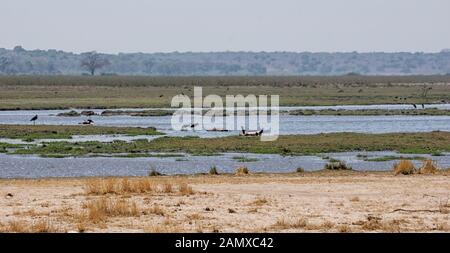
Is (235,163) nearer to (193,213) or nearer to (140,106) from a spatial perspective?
(193,213)

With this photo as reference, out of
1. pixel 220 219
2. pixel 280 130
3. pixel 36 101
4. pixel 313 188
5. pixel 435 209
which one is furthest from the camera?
pixel 36 101

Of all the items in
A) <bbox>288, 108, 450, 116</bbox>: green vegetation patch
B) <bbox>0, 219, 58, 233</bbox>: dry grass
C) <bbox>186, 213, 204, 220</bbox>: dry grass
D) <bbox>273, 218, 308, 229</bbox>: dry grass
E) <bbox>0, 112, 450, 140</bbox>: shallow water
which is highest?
<bbox>0, 219, 58, 233</bbox>: dry grass

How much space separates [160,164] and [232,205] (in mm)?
13847

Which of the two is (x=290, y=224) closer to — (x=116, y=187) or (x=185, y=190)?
(x=185, y=190)

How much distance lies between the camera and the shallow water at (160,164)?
30.5 m

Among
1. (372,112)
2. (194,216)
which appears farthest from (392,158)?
(372,112)

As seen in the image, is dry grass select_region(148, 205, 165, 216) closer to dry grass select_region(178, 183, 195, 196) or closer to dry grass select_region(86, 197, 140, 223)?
dry grass select_region(86, 197, 140, 223)

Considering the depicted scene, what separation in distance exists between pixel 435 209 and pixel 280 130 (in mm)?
30310

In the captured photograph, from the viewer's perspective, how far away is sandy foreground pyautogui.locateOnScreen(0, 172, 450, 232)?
54.8 ft

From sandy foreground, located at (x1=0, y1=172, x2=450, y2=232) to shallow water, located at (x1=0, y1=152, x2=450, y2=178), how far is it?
16.7ft

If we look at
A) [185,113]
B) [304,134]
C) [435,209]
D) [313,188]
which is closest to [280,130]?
[304,134]

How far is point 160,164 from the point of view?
3309 cm

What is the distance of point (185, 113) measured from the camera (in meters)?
68.8

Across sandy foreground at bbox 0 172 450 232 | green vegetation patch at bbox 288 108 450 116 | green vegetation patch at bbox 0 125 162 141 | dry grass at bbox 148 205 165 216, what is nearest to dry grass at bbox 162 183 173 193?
sandy foreground at bbox 0 172 450 232
